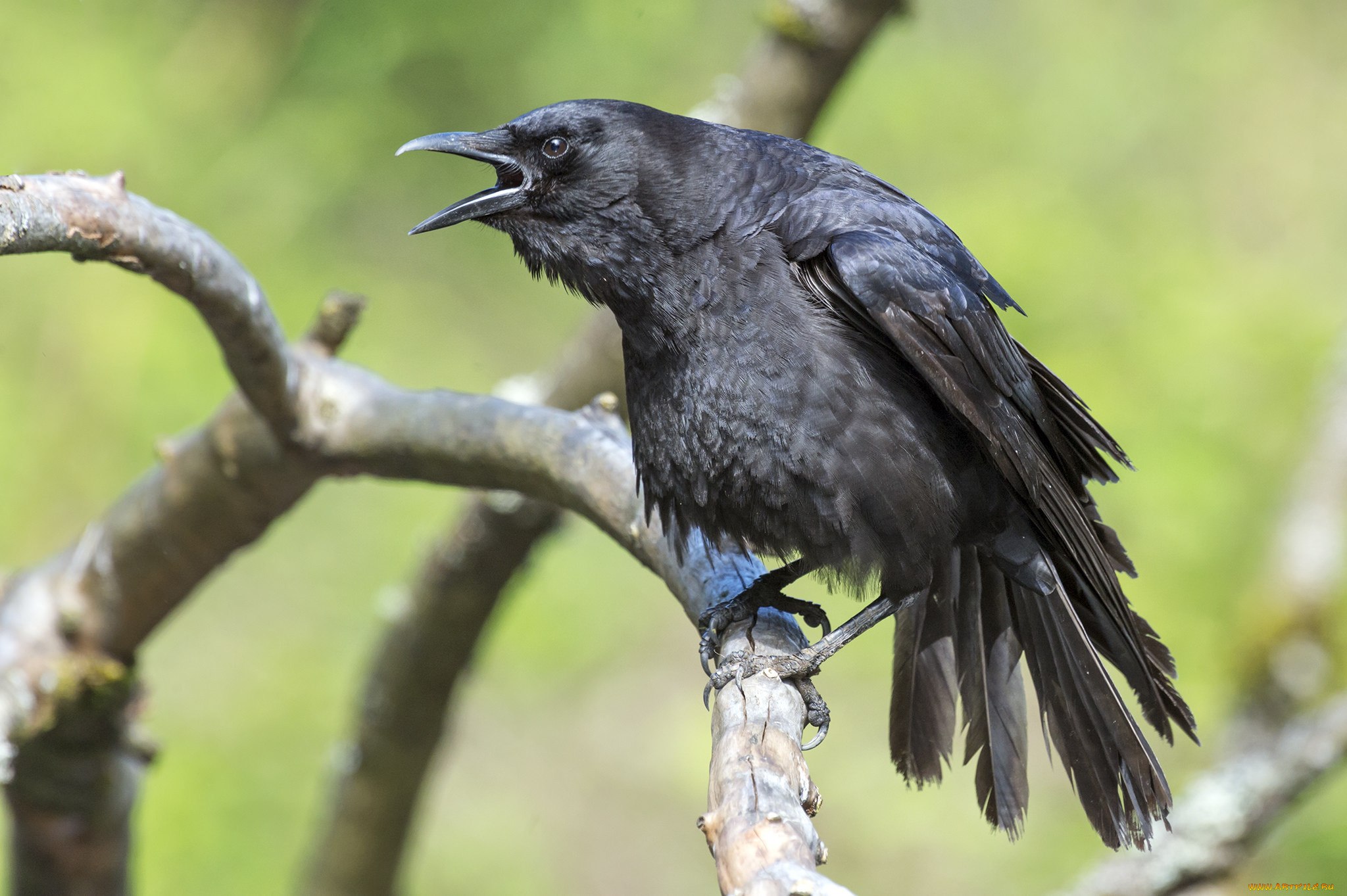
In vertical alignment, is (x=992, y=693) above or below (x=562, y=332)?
below

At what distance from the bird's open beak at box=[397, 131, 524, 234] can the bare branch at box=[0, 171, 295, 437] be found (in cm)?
45

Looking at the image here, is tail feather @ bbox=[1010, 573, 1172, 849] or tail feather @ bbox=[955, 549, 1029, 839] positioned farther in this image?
tail feather @ bbox=[955, 549, 1029, 839]

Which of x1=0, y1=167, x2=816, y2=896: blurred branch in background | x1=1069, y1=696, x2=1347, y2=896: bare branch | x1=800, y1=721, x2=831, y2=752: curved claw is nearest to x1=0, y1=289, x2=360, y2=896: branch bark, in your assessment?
x1=0, y1=167, x2=816, y2=896: blurred branch in background

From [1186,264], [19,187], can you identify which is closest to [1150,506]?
[1186,264]

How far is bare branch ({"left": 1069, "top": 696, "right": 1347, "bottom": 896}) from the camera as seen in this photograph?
4.11m

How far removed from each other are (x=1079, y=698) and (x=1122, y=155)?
5.70 meters

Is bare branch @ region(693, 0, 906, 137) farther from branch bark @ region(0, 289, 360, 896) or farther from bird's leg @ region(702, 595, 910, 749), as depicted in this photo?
bird's leg @ region(702, 595, 910, 749)

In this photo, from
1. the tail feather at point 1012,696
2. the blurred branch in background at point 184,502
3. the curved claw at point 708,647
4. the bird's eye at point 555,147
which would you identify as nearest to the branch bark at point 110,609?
the blurred branch in background at point 184,502

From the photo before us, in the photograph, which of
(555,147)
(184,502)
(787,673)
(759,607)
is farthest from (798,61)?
(184,502)

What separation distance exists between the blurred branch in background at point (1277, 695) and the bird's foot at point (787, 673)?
7.36 ft

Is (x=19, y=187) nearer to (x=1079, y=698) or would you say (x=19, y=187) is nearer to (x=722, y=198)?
(x=722, y=198)

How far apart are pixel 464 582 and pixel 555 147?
1.80 m

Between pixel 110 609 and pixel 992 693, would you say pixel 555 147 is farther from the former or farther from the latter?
pixel 110 609

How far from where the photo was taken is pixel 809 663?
94.8 inches
